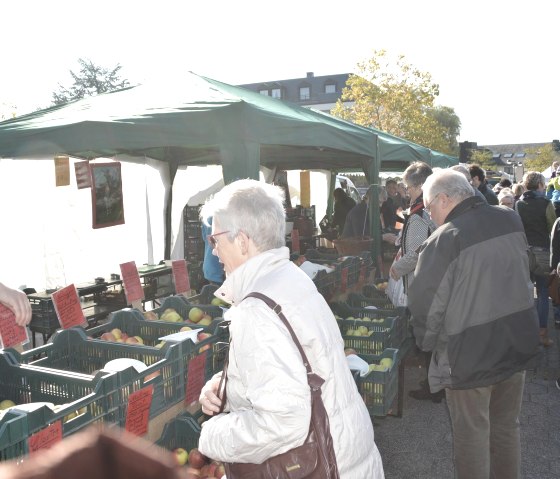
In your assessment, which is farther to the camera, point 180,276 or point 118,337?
point 180,276

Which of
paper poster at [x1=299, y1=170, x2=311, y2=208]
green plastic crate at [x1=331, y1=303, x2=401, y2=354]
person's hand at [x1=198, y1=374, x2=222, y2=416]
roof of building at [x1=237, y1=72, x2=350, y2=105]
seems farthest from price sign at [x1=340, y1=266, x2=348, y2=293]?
roof of building at [x1=237, y1=72, x2=350, y2=105]

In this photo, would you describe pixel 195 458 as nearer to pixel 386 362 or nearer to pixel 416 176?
pixel 386 362

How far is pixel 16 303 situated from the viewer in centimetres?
227

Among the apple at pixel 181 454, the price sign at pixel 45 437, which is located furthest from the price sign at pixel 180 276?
the price sign at pixel 45 437

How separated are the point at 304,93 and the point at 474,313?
70.6 m

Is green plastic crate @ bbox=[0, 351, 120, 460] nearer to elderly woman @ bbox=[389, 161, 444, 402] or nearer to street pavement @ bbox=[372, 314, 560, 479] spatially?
street pavement @ bbox=[372, 314, 560, 479]

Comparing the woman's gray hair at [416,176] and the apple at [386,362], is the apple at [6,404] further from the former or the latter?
the woman's gray hair at [416,176]

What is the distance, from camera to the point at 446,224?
2797 millimetres

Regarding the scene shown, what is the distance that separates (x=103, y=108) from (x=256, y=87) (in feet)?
227

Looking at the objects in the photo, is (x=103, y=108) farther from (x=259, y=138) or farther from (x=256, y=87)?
(x=256, y=87)

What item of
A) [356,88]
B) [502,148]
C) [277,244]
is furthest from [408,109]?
[502,148]

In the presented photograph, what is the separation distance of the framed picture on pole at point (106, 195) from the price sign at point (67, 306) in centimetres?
232

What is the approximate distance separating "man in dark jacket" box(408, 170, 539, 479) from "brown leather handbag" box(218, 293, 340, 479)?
4.34 ft

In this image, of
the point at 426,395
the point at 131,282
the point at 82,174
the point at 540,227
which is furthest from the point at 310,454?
the point at 540,227
